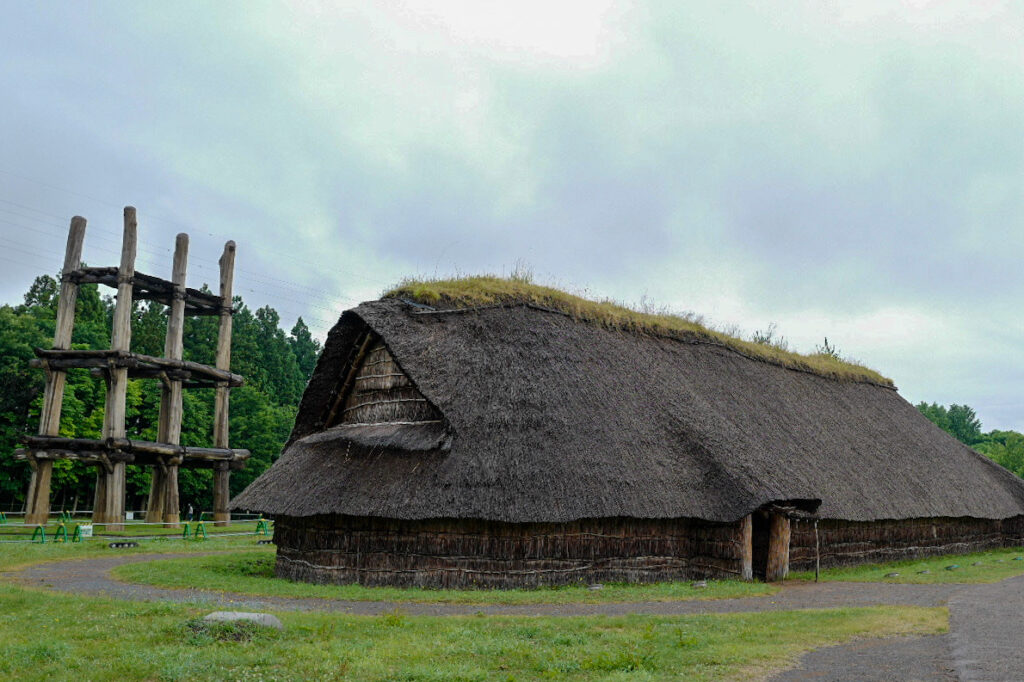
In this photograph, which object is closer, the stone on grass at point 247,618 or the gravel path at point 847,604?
the gravel path at point 847,604

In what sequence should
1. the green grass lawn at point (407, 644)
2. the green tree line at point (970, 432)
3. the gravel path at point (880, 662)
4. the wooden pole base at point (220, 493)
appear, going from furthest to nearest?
the green tree line at point (970, 432) < the wooden pole base at point (220, 493) < the green grass lawn at point (407, 644) < the gravel path at point (880, 662)

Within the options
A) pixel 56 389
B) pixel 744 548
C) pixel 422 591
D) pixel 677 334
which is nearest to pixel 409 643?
pixel 422 591

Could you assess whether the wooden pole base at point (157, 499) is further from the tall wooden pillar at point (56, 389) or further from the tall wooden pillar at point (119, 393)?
the tall wooden pillar at point (56, 389)

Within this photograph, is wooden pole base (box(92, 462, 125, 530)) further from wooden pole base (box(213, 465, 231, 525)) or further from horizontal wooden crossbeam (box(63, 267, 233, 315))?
horizontal wooden crossbeam (box(63, 267, 233, 315))

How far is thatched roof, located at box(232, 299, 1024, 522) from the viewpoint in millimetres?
17328

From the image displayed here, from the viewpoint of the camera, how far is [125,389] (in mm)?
33875

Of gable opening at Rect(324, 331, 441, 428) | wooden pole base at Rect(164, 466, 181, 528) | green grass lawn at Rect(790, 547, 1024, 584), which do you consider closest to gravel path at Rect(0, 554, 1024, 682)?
green grass lawn at Rect(790, 547, 1024, 584)

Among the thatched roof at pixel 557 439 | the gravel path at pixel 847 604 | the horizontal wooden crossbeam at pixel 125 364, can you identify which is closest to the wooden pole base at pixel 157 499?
the horizontal wooden crossbeam at pixel 125 364

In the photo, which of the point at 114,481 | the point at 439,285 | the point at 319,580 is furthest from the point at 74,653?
the point at 114,481

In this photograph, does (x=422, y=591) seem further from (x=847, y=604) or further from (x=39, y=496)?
(x=39, y=496)

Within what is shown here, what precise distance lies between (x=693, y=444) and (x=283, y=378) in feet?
202

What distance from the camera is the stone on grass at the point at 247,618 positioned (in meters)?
10.4

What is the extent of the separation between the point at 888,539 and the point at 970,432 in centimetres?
8036

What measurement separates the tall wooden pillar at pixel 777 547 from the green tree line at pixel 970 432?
4890 centimetres
